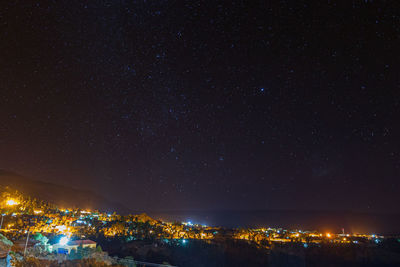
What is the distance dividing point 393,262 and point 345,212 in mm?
136612

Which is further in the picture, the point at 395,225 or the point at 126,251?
the point at 395,225

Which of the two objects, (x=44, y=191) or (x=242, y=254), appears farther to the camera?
(x=44, y=191)

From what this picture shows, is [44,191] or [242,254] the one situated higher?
[44,191]

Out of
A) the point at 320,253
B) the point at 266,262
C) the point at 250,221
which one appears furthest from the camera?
the point at 250,221

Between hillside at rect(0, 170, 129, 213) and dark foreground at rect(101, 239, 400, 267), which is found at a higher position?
hillside at rect(0, 170, 129, 213)

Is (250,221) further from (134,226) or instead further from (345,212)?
(134,226)

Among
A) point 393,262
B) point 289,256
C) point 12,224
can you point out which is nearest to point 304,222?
point 393,262

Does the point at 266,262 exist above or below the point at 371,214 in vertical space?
below

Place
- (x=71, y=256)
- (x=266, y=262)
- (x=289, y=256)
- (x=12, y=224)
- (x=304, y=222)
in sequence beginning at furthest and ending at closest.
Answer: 1. (x=304, y=222)
2. (x=289, y=256)
3. (x=266, y=262)
4. (x=12, y=224)
5. (x=71, y=256)

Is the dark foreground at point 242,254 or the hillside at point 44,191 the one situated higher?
the hillside at point 44,191

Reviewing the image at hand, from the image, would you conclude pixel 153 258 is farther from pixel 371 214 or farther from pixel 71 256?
pixel 371 214

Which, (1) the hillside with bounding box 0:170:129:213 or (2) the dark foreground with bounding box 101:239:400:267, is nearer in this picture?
(2) the dark foreground with bounding box 101:239:400:267

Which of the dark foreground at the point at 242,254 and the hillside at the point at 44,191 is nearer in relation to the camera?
the dark foreground at the point at 242,254

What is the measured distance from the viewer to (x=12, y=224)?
2942cm
